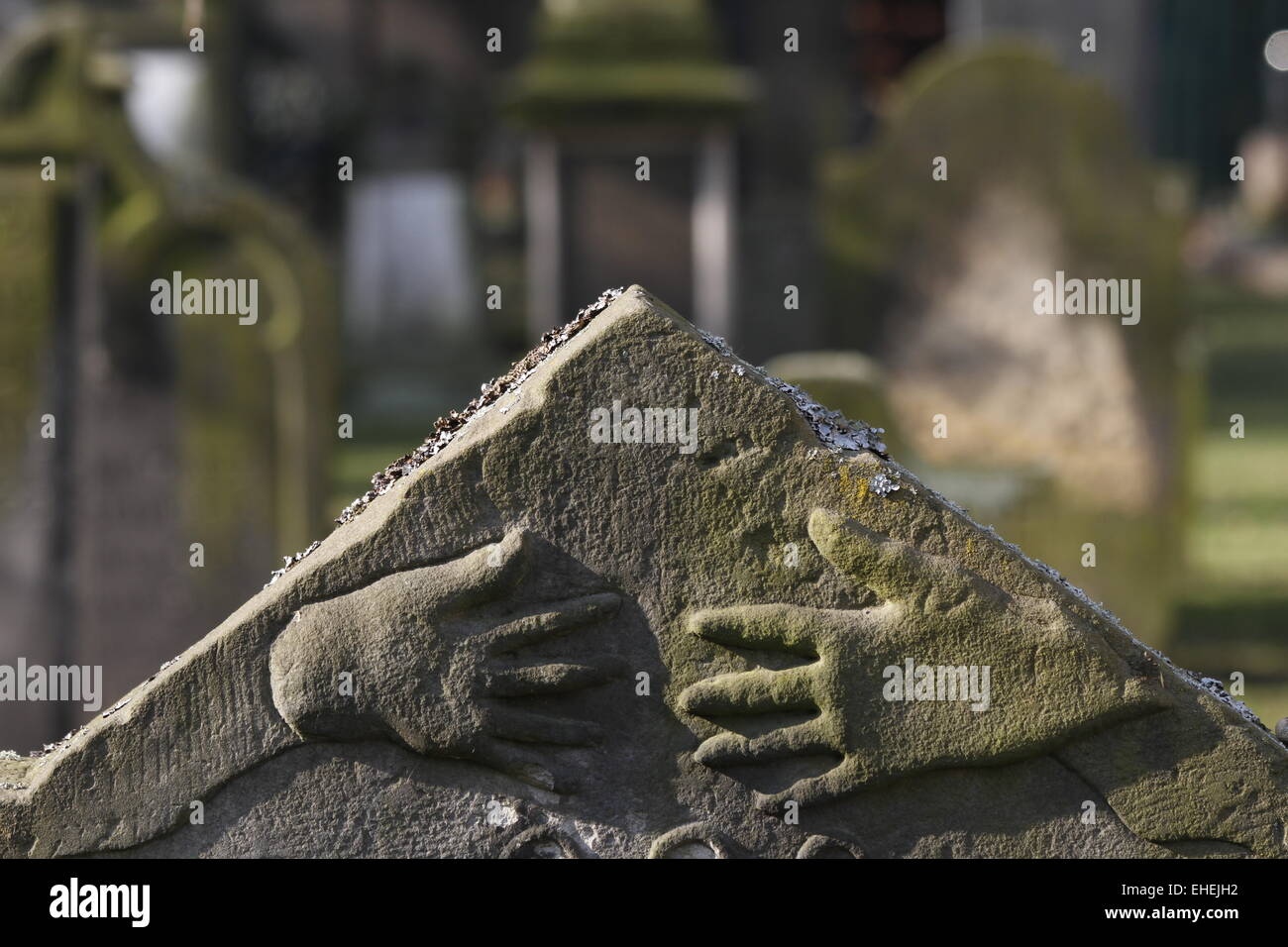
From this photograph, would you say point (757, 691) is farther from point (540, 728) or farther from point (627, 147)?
point (627, 147)

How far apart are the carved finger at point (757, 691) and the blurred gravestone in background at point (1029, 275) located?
4.42 metres

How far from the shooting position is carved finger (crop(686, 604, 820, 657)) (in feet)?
7.58

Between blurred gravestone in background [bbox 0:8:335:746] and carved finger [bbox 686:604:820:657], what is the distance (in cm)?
336

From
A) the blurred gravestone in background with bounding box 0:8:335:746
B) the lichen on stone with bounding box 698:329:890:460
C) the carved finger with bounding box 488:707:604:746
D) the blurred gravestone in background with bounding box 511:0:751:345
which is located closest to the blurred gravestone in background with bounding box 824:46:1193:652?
the blurred gravestone in background with bounding box 511:0:751:345

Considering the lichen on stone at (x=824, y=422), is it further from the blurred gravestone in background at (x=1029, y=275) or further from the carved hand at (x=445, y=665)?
the blurred gravestone in background at (x=1029, y=275)

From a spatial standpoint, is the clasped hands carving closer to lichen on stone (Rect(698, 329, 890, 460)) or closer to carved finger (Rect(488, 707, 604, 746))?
carved finger (Rect(488, 707, 604, 746))

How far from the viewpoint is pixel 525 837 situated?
7.74ft

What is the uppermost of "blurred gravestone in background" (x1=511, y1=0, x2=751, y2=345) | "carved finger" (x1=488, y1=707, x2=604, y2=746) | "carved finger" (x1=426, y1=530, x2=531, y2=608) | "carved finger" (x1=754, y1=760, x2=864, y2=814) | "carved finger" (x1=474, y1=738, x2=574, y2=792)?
"blurred gravestone in background" (x1=511, y1=0, x2=751, y2=345)

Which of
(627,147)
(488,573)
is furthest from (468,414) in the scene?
(627,147)

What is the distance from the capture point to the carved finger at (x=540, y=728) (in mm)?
2316

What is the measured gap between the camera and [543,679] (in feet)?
7.61

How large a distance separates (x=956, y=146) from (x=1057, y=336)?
32.7 inches

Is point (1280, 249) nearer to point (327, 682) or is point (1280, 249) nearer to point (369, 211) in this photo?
point (369, 211)
